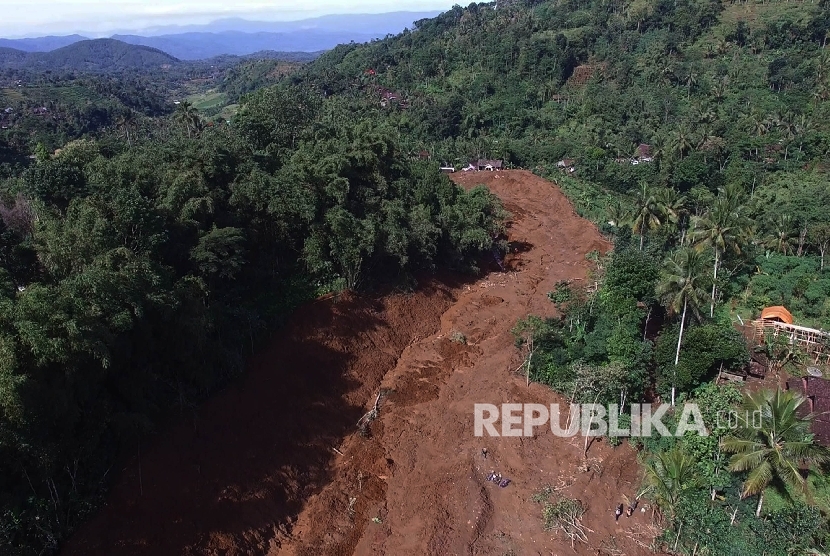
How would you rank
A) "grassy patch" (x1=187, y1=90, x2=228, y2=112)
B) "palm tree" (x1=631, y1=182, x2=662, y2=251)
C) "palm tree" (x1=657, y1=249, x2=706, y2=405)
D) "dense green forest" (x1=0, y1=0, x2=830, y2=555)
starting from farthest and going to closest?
"grassy patch" (x1=187, y1=90, x2=228, y2=112) < "palm tree" (x1=631, y1=182, x2=662, y2=251) < "palm tree" (x1=657, y1=249, x2=706, y2=405) < "dense green forest" (x1=0, y1=0, x2=830, y2=555)

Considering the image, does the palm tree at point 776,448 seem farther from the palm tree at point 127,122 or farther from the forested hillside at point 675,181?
the palm tree at point 127,122

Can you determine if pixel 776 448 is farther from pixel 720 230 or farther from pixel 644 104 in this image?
pixel 644 104

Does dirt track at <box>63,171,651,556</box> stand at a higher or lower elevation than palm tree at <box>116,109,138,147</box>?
lower

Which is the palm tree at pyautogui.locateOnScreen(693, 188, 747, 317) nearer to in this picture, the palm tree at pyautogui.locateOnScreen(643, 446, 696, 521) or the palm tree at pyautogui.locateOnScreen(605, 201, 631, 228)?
the palm tree at pyautogui.locateOnScreen(605, 201, 631, 228)

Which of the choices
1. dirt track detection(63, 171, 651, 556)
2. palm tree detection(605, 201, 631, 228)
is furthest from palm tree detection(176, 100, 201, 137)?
palm tree detection(605, 201, 631, 228)

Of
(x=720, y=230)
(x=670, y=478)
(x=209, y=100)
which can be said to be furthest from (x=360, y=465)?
(x=209, y=100)

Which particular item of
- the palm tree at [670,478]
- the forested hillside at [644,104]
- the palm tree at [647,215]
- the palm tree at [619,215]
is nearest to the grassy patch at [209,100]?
the forested hillside at [644,104]
